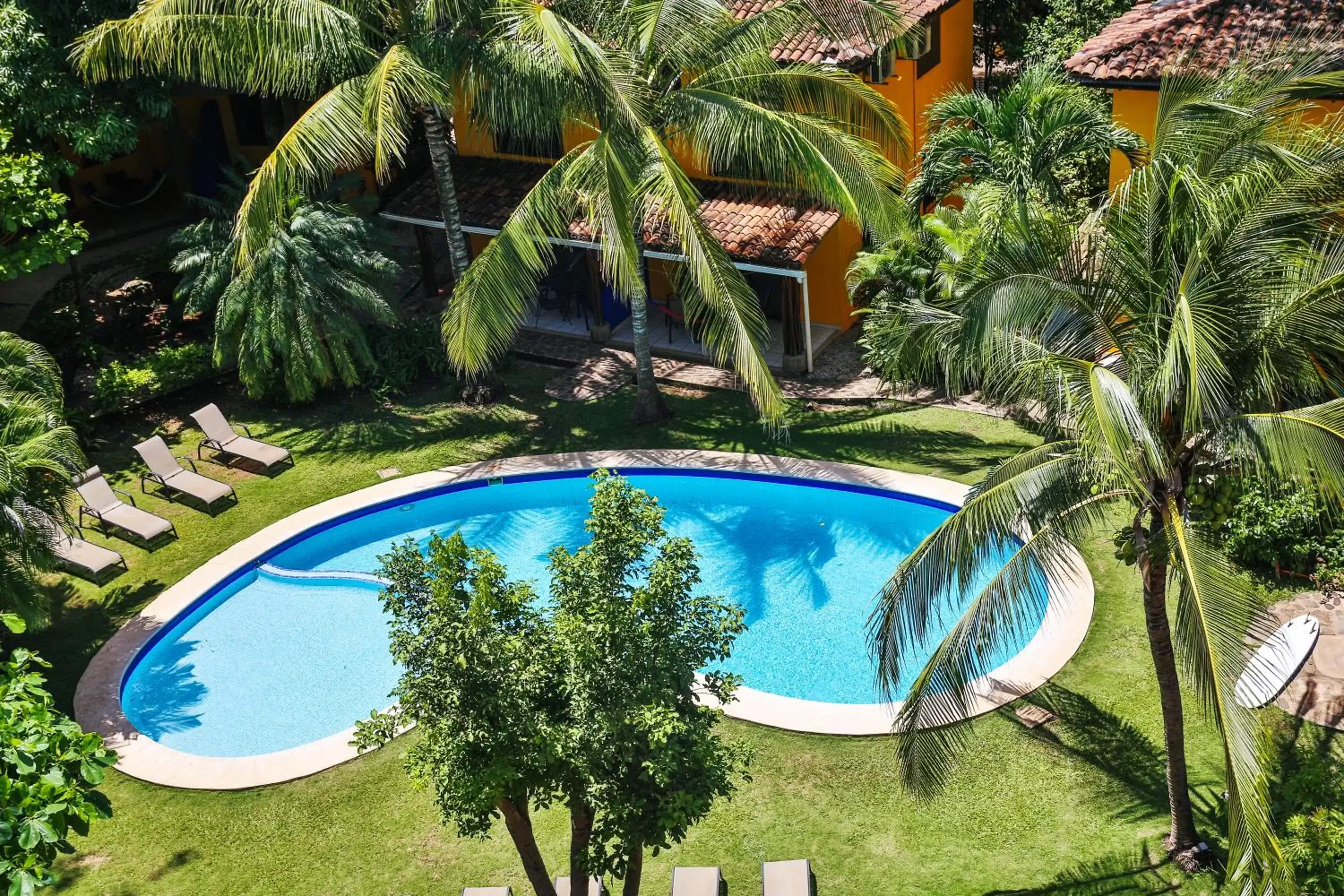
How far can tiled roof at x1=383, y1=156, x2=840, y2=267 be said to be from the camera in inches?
789

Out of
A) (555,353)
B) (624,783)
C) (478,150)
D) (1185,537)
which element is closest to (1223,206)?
(1185,537)

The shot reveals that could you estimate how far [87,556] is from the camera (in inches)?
677

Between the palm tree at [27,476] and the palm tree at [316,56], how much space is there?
11.8 ft

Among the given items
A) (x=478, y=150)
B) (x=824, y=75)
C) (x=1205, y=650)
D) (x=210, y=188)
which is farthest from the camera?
(x=210, y=188)

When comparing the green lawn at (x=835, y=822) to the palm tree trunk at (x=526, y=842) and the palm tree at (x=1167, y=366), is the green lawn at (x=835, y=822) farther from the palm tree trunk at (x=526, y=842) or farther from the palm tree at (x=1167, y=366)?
the palm tree trunk at (x=526, y=842)

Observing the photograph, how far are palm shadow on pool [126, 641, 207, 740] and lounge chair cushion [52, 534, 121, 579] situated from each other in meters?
1.70

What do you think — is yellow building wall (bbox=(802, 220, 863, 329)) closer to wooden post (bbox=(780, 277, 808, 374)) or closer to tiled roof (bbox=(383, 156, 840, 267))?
wooden post (bbox=(780, 277, 808, 374))

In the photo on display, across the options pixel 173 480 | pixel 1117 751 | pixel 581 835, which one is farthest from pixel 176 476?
pixel 1117 751

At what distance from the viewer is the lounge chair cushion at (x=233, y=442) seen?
19625 mm

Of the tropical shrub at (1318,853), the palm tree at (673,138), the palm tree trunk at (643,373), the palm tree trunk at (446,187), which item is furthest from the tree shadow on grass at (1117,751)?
the palm tree trunk at (446,187)

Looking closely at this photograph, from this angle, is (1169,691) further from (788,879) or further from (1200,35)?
(1200,35)

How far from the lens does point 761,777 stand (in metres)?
12.8

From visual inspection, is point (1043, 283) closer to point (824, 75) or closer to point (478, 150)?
point (824, 75)

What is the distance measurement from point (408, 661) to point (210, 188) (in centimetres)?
2211
